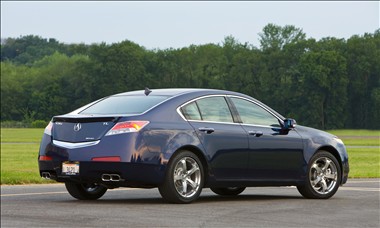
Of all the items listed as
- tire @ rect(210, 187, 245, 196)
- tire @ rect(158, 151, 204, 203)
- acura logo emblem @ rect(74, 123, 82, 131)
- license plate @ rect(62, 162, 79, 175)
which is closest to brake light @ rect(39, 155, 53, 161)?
license plate @ rect(62, 162, 79, 175)

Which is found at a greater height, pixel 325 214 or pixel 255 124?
pixel 255 124

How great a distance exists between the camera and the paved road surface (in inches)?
380

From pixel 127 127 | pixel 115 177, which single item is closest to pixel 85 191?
pixel 115 177

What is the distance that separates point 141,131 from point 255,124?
6.41 ft

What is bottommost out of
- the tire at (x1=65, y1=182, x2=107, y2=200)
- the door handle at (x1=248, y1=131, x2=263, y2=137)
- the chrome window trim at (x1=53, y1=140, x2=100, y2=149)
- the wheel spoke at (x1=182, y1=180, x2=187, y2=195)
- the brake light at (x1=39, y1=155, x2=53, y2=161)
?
the tire at (x1=65, y1=182, x2=107, y2=200)

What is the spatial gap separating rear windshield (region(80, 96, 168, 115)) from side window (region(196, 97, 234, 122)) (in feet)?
1.72

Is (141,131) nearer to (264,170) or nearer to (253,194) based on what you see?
(264,170)

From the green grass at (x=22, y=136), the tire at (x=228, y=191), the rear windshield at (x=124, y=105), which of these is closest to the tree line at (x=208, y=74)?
the green grass at (x=22, y=136)

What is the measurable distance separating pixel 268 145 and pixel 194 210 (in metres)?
2.02

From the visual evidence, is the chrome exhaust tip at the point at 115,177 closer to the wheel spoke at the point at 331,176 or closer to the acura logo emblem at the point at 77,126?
the acura logo emblem at the point at 77,126

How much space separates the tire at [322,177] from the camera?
1277 cm

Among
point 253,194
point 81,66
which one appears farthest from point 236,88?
point 253,194

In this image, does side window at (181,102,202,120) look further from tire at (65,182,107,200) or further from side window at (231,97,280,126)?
tire at (65,182,107,200)

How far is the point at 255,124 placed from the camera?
41.0 ft
